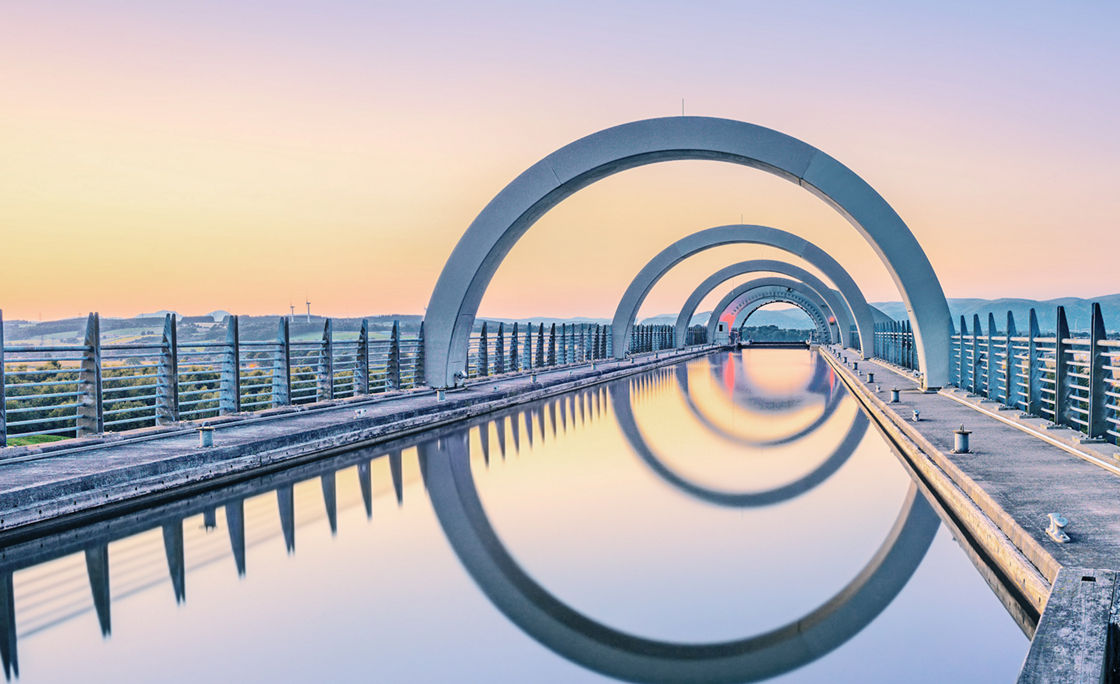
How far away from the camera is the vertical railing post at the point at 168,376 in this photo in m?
10.8

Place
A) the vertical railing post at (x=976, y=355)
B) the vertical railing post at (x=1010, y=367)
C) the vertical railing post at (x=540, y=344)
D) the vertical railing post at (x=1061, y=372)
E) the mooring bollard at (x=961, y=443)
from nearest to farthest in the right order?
the mooring bollard at (x=961, y=443), the vertical railing post at (x=1061, y=372), the vertical railing post at (x=1010, y=367), the vertical railing post at (x=976, y=355), the vertical railing post at (x=540, y=344)

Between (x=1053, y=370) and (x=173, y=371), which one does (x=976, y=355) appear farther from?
(x=173, y=371)

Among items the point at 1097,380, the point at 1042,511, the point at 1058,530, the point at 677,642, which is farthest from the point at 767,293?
the point at 677,642

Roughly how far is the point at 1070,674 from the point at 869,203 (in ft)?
47.5

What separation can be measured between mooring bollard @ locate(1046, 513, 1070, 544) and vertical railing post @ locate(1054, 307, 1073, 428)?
5.45 metres

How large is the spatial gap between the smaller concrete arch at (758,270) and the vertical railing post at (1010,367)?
36040 millimetres

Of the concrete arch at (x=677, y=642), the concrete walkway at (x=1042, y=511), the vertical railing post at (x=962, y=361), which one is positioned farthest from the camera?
the vertical railing post at (x=962, y=361)

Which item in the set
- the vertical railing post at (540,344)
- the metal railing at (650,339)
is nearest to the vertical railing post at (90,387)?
the vertical railing post at (540,344)

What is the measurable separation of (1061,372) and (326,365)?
1087 cm

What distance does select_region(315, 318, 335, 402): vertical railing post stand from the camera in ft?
47.1

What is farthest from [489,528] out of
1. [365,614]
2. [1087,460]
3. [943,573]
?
[1087,460]

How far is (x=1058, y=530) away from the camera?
4562mm

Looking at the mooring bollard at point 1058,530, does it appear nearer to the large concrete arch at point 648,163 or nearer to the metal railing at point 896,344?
the large concrete arch at point 648,163

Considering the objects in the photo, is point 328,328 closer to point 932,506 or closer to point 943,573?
point 932,506
